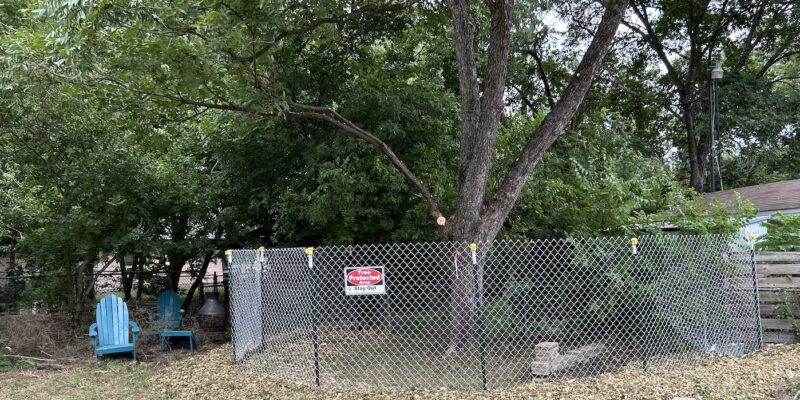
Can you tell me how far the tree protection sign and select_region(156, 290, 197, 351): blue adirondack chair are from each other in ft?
13.9

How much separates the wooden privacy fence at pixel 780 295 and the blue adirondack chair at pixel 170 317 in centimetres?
755

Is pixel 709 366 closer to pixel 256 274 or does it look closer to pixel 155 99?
pixel 256 274

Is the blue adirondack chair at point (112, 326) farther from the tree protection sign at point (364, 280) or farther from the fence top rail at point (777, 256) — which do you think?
the fence top rail at point (777, 256)

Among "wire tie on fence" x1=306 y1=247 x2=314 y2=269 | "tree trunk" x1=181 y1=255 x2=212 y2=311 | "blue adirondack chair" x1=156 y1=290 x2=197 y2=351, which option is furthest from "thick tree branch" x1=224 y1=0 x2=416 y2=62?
"tree trunk" x1=181 y1=255 x2=212 y2=311

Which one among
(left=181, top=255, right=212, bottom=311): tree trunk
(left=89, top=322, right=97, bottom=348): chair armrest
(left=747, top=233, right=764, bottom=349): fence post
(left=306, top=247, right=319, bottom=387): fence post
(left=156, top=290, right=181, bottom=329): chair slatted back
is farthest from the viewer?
(left=181, top=255, right=212, bottom=311): tree trunk

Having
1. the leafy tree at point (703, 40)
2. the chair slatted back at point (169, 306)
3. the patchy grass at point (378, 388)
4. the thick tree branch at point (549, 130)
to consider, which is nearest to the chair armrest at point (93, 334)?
the patchy grass at point (378, 388)

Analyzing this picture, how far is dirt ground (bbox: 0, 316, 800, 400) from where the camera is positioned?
4.62 metres

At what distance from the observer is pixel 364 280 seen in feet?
16.1

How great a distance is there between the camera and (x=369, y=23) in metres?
9.41

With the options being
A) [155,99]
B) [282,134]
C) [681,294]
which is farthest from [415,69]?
[681,294]

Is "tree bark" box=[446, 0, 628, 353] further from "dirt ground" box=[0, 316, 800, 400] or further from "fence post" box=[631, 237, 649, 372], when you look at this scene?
"dirt ground" box=[0, 316, 800, 400]

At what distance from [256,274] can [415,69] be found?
518 centimetres

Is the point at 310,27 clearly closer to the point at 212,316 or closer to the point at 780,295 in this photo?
the point at 212,316

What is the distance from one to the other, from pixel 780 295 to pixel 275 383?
5.79 metres
